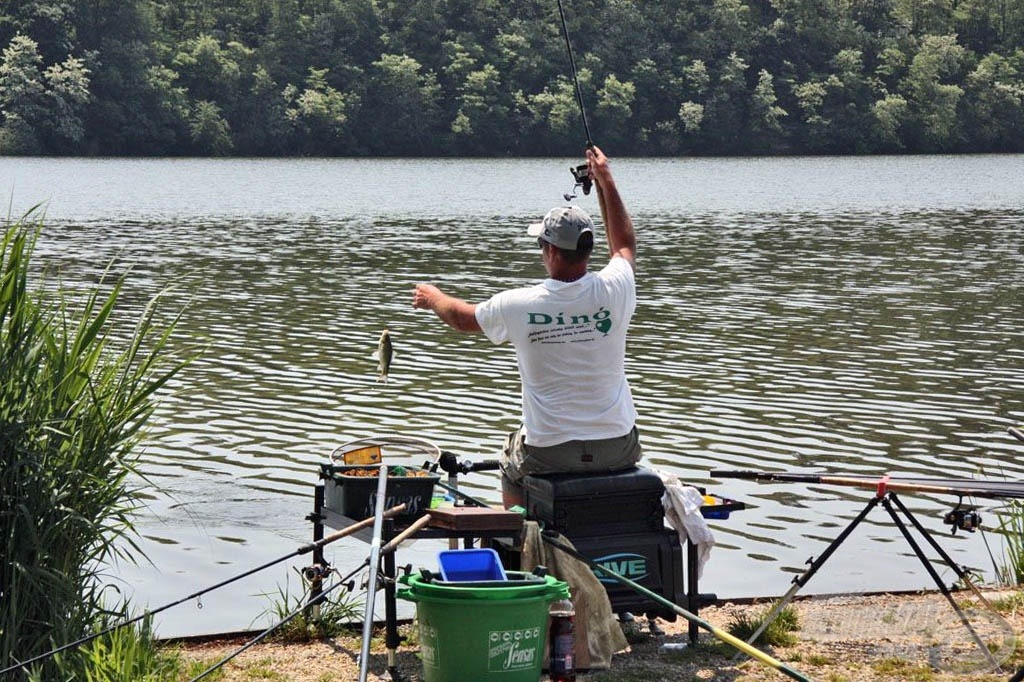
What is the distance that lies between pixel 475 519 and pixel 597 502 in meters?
0.58

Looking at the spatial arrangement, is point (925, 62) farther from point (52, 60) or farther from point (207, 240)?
point (207, 240)

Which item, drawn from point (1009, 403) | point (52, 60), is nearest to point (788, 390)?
point (1009, 403)

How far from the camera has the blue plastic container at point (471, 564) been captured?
16.5 ft

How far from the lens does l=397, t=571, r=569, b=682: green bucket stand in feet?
15.1

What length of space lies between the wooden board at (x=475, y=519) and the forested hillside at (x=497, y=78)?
7296cm

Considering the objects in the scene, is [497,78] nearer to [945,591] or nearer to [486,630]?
[945,591]

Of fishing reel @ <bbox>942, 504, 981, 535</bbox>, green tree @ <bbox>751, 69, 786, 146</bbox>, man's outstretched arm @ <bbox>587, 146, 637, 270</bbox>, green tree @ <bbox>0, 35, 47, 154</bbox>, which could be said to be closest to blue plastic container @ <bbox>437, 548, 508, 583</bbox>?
man's outstretched arm @ <bbox>587, 146, 637, 270</bbox>

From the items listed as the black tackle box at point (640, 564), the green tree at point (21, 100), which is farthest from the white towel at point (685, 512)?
the green tree at point (21, 100)

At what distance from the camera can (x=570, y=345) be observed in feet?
17.9

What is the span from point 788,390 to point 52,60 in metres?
73.0

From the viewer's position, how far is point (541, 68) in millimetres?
→ 85000

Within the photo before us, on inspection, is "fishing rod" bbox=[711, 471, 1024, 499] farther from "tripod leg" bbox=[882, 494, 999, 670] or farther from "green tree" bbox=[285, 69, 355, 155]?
"green tree" bbox=[285, 69, 355, 155]

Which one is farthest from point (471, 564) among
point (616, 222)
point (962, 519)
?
point (962, 519)

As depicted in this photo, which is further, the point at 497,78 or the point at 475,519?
the point at 497,78
